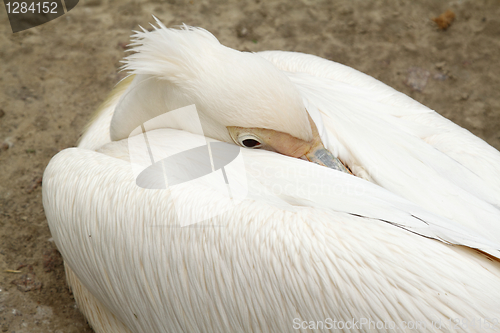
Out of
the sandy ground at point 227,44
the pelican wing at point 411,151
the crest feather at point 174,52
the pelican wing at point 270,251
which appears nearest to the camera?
the pelican wing at point 270,251

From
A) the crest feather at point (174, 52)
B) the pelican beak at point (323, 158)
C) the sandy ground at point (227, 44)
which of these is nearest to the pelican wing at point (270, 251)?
the pelican beak at point (323, 158)

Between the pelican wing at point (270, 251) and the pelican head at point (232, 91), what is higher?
the pelican head at point (232, 91)

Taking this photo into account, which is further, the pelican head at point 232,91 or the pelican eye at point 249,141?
the pelican eye at point 249,141

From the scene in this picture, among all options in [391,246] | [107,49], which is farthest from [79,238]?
[107,49]

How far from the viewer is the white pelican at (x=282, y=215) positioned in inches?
41.6

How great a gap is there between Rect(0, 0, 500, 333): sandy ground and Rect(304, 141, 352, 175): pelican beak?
155cm

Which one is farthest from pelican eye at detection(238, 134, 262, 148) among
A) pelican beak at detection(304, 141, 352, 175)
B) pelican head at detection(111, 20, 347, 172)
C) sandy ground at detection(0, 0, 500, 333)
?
sandy ground at detection(0, 0, 500, 333)

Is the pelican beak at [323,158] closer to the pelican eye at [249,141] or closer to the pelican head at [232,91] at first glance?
the pelican head at [232,91]

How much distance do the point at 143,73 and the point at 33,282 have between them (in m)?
1.32

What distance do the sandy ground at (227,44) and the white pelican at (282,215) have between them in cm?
108

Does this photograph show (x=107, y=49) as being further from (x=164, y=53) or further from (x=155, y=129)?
(x=164, y=53)

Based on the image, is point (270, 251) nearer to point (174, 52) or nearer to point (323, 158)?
point (323, 158)

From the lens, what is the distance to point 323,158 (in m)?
1.47

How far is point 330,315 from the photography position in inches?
42.2
